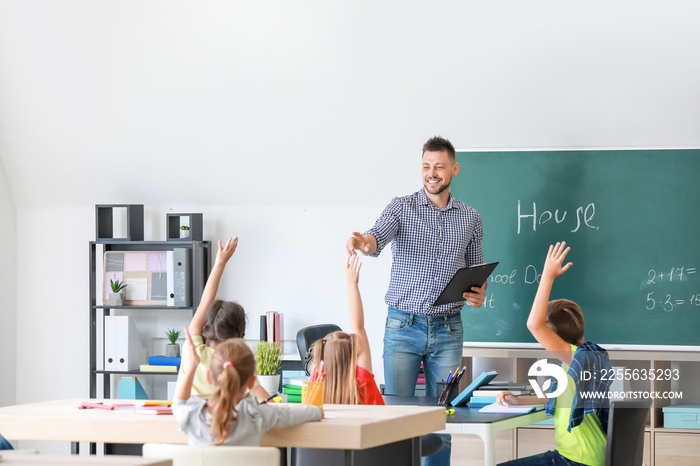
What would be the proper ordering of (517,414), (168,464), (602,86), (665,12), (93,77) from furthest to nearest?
(93,77)
(602,86)
(665,12)
(517,414)
(168,464)

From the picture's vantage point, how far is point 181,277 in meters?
4.93

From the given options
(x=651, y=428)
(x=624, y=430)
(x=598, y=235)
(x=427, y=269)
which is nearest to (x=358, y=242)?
(x=427, y=269)

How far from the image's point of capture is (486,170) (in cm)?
462

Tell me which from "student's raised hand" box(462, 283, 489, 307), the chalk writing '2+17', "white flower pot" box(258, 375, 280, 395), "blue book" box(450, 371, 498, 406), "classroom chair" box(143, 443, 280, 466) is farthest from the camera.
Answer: the chalk writing '2+17'

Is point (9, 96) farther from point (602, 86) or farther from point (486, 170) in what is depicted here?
point (602, 86)

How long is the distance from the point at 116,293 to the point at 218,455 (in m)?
3.26

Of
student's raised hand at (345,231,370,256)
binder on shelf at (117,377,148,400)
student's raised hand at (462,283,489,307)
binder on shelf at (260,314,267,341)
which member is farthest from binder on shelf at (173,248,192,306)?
student's raised hand at (462,283,489,307)

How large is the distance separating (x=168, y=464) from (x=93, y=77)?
11.9 ft

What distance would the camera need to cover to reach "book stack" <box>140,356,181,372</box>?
492 centimetres

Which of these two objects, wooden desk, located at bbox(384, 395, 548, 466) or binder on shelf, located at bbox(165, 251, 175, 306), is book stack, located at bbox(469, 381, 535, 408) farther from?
binder on shelf, located at bbox(165, 251, 175, 306)

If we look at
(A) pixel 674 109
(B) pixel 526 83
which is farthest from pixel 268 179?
(A) pixel 674 109

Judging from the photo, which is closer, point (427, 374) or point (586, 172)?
point (427, 374)

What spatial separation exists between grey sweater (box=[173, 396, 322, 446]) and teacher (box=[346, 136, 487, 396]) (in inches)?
52.2

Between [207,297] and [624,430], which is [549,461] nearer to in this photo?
[624,430]
